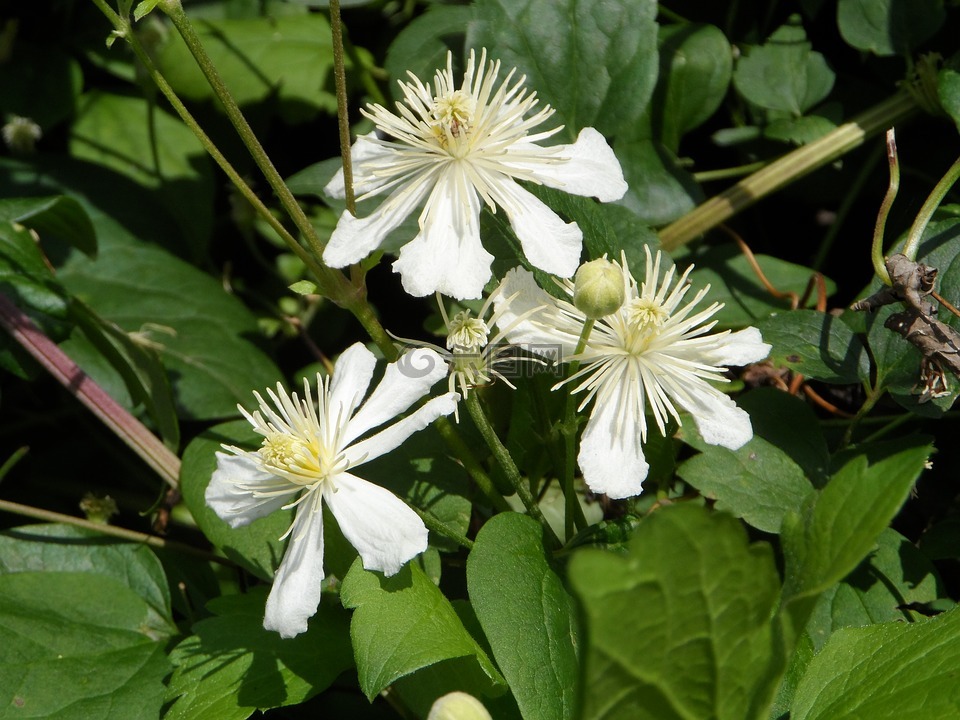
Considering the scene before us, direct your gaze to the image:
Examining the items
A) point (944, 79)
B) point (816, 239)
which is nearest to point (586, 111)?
point (944, 79)

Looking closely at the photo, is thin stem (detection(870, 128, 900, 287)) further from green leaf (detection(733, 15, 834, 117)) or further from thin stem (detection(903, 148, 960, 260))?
green leaf (detection(733, 15, 834, 117))

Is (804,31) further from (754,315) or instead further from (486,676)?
(486,676)

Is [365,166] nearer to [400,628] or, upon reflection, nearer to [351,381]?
[351,381]

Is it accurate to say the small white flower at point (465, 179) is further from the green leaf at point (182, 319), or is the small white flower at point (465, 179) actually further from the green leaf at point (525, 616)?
the green leaf at point (182, 319)

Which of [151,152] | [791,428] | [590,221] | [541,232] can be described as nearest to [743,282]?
[791,428]

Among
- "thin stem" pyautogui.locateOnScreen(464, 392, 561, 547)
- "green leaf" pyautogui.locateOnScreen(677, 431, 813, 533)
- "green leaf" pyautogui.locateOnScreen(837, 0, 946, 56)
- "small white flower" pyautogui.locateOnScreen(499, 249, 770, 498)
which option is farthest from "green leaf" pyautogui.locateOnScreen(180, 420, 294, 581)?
"green leaf" pyautogui.locateOnScreen(837, 0, 946, 56)

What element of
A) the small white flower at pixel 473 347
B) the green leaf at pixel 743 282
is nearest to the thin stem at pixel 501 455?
the small white flower at pixel 473 347
